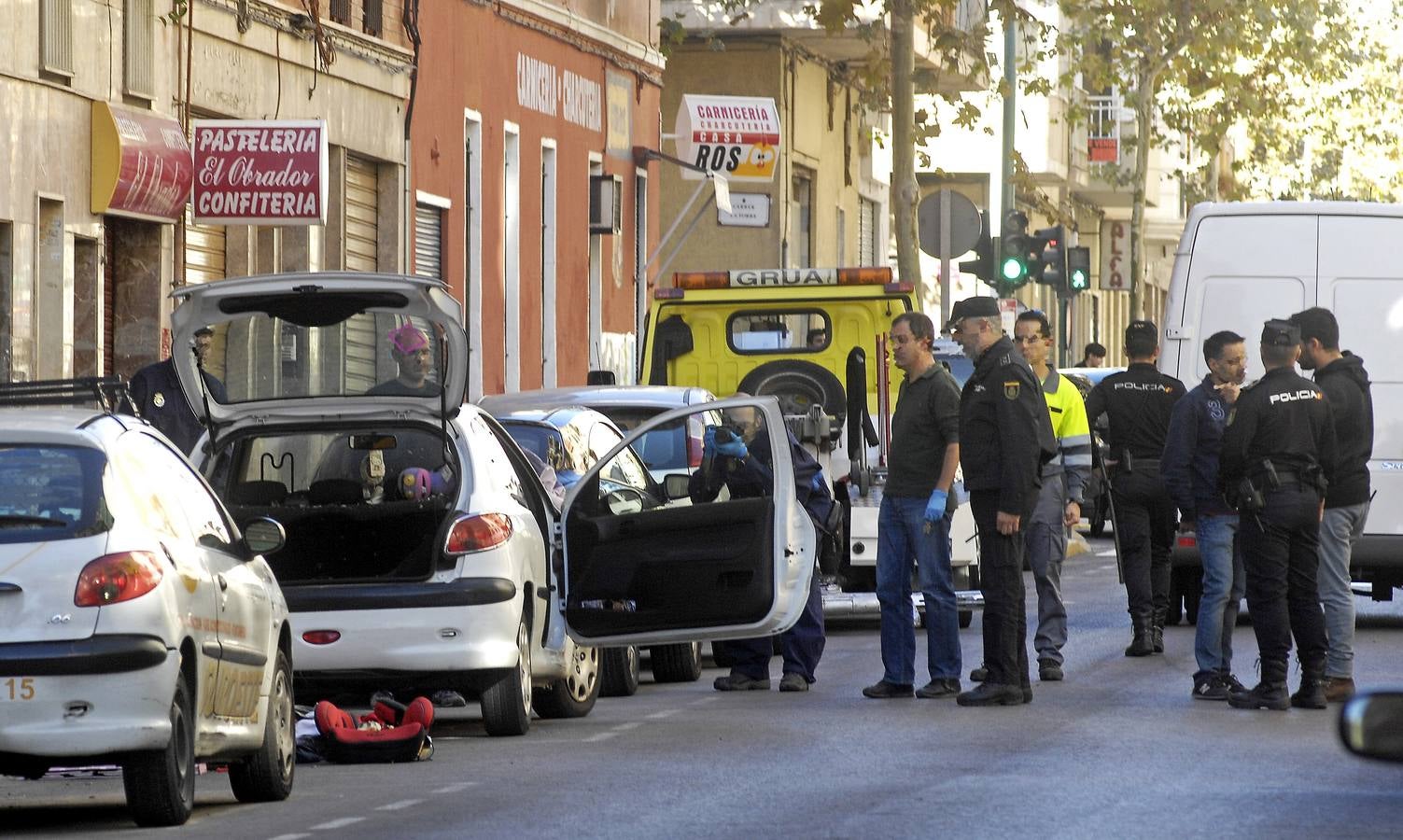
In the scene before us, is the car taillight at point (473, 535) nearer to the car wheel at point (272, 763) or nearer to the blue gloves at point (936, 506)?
the car wheel at point (272, 763)

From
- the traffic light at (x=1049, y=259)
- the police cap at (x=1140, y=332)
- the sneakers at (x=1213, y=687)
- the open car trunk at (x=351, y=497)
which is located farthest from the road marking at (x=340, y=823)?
the traffic light at (x=1049, y=259)

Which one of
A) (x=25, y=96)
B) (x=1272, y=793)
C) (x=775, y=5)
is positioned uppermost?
(x=775, y=5)

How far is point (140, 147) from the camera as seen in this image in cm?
2234

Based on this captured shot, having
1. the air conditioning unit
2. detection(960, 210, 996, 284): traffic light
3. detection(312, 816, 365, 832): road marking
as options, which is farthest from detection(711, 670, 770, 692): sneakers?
the air conditioning unit

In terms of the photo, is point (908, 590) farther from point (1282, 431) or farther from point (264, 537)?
point (264, 537)

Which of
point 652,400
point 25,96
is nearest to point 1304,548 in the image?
point 652,400

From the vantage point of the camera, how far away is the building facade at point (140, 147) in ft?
68.8

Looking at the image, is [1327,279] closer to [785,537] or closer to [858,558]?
[858,558]

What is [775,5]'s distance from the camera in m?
40.1

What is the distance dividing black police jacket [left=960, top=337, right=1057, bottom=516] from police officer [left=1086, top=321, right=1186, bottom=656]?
284cm

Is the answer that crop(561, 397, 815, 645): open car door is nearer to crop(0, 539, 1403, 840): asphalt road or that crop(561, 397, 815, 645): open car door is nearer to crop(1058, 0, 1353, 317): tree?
crop(0, 539, 1403, 840): asphalt road

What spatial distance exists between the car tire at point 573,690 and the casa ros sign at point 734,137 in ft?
72.3

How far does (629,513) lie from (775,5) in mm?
Answer: 27427

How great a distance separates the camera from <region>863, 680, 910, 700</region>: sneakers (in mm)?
14461
